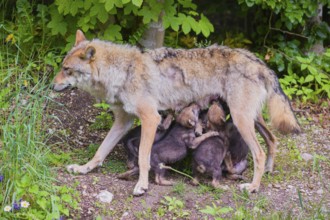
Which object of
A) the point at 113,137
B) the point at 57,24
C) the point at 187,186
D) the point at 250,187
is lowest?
the point at 187,186

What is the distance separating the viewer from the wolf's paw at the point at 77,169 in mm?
6598

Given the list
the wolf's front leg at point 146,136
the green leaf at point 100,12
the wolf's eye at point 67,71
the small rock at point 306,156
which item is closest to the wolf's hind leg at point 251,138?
the wolf's front leg at point 146,136

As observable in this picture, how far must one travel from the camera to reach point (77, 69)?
21.3ft

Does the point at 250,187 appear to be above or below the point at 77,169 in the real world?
above

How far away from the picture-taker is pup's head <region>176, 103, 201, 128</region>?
21.5 feet

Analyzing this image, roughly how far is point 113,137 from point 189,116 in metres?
0.92

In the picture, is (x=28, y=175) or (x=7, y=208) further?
(x=28, y=175)

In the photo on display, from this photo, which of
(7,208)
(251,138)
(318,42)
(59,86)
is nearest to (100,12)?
(59,86)

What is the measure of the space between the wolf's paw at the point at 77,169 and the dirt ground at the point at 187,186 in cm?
6

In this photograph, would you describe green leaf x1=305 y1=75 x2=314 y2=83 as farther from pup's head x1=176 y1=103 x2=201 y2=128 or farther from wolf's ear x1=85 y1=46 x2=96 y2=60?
wolf's ear x1=85 y1=46 x2=96 y2=60

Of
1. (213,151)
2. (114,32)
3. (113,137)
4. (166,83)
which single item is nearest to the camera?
(213,151)

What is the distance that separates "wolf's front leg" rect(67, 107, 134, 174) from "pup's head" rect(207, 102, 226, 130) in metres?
0.91

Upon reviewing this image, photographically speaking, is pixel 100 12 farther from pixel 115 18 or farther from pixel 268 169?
pixel 268 169

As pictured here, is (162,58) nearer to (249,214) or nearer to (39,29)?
(249,214)
